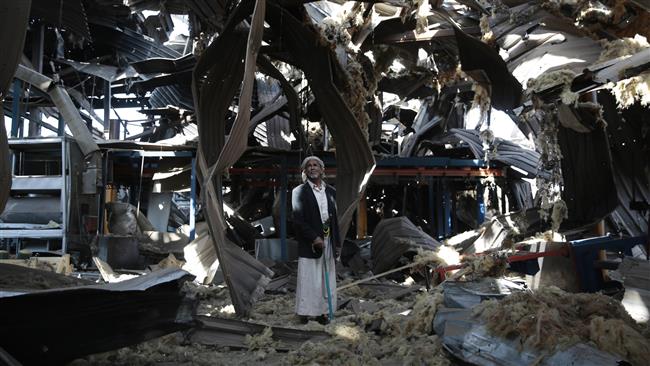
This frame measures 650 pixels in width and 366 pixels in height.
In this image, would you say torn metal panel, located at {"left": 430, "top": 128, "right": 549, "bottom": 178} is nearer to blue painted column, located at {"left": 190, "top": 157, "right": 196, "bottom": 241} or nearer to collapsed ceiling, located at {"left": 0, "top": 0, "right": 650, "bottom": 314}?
collapsed ceiling, located at {"left": 0, "top": 0, "right": 650, "bottom": 314}

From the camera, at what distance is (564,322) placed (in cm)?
362

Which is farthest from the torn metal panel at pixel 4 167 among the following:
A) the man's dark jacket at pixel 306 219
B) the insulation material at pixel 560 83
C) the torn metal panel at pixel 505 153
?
the torn metal panel at pixel 505 153

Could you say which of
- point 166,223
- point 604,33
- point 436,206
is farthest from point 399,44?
point 166,223

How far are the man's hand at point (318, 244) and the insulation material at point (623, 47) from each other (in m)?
3.45

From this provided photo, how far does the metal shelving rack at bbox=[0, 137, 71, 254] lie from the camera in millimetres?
8580

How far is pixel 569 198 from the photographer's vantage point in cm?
746

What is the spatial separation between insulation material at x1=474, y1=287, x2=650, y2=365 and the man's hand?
2.06 m

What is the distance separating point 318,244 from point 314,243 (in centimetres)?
4

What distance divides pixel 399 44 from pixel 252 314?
528 centimetres

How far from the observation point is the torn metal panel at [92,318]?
297cm

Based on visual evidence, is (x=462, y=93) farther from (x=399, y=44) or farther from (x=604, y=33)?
(x=604, y=33)

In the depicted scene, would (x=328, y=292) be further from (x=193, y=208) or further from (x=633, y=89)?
(x=193, y=208)

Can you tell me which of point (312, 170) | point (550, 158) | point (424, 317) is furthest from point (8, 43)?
point (550, 158)

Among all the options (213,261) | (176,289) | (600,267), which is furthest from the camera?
(213,261)
